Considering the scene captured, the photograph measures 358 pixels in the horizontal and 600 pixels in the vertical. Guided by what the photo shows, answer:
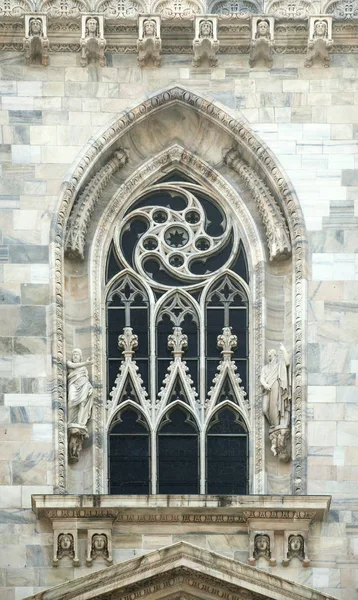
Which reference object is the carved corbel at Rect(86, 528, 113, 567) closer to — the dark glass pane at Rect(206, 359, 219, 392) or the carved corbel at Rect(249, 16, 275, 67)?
the dark glass pane at Rect(206, 359, 219, 392)

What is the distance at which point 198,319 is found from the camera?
34812 millimetres

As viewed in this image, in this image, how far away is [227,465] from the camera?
34.2m

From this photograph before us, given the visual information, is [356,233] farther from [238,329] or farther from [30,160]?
[30,160]

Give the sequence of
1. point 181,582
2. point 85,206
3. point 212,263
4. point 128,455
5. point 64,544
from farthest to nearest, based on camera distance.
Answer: point 212,263
point 85,206
point 128,455
point 64,544
point 181,582

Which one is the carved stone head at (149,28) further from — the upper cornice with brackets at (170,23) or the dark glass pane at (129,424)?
the dark glass pane at (129,424)

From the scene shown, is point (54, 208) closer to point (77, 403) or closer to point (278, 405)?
point (77, 403)

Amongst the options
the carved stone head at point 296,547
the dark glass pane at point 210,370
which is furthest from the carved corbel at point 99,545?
the dark glass pane at point 210,370

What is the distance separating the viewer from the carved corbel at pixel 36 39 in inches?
1390

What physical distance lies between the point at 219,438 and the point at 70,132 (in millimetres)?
4053

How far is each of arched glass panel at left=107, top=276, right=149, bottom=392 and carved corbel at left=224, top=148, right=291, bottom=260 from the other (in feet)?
5.35

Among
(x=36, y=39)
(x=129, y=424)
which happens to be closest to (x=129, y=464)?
(x=129, y=424)

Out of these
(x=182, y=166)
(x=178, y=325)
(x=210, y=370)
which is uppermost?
(x=182, y=166)

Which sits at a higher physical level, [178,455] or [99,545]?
[178,455]

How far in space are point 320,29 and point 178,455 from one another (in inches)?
214
